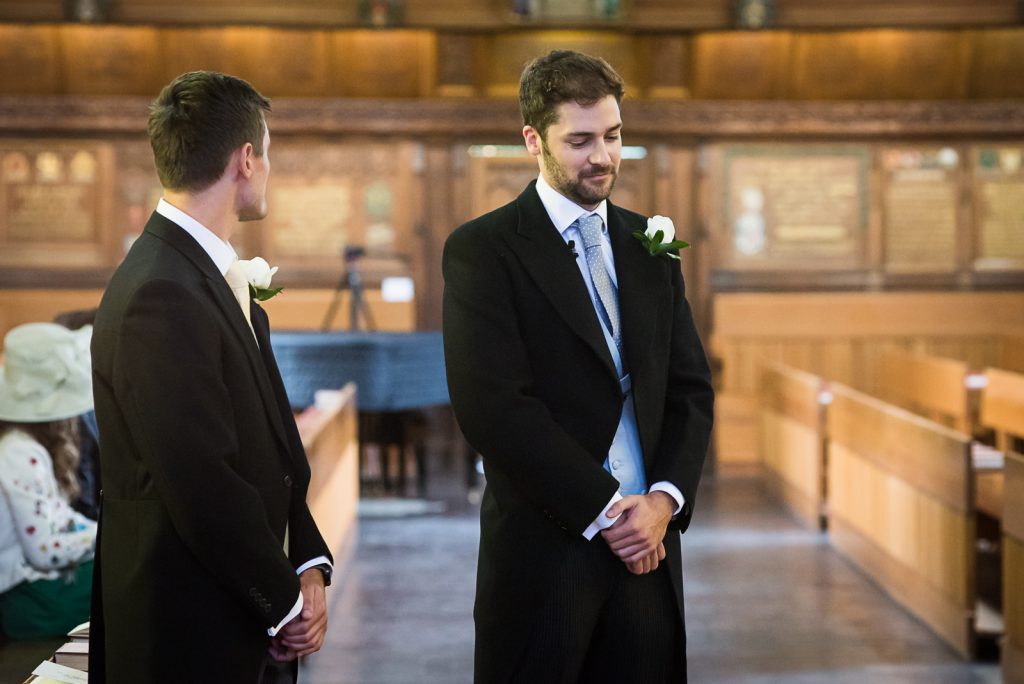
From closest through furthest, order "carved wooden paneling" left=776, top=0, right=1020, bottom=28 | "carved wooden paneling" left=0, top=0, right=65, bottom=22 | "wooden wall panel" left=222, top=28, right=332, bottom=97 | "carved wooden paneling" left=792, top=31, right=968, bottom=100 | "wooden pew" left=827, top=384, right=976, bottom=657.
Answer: "wooden pew" left=827, top=384, right=976, bottom=657 < "carved wooden paneling" left=0, top=0, right=65, bottom=22 < "carved wooden paneling" left=776, top=0, right=1020, bottom=28 < "wooden wall panel" left=222, top=28, right=332, bottom=97 < "carved wooden paneling" left=792, top=31, right=968, bottom=100

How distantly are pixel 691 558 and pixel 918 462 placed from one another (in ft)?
4.97

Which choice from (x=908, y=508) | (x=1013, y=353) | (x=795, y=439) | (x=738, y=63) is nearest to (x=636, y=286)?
(x=908, y=508)

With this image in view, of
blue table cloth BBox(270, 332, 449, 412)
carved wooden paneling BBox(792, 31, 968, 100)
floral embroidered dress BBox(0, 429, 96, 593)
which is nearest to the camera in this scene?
floral embroidered dress BBox(0, 429, 96, 593)

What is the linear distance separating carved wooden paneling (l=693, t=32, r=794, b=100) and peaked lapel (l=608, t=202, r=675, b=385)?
807 cm

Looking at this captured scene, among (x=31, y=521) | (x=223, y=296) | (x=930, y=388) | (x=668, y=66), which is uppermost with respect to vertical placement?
(x=668, y=66)

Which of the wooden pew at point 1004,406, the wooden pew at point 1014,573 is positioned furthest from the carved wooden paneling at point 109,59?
the wooden pew at point 1014,573

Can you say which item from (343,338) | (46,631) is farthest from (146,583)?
(343,338)

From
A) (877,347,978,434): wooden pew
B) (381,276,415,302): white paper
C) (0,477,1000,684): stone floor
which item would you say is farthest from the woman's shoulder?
(381,276,415,302): white paper

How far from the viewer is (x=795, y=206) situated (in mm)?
10188

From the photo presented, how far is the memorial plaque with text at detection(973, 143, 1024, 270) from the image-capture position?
33.2 ft

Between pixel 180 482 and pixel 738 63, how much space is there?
8.94 metres

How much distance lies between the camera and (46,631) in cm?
369

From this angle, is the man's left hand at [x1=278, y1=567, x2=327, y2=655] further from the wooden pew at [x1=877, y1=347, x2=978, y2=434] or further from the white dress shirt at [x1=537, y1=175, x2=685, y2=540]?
the wooden pew at [x1=877, y1=347, x2=978, y2=434]

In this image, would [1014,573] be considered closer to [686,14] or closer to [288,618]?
[288,618]
